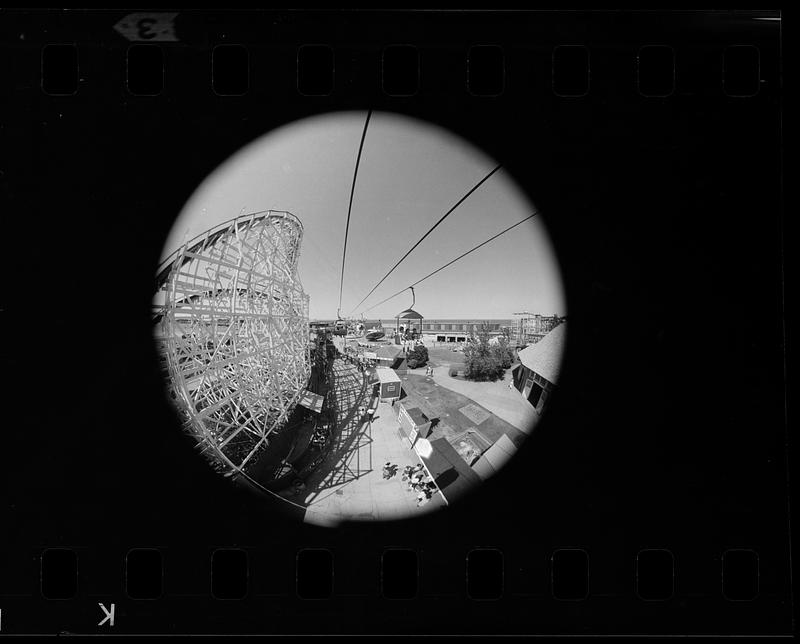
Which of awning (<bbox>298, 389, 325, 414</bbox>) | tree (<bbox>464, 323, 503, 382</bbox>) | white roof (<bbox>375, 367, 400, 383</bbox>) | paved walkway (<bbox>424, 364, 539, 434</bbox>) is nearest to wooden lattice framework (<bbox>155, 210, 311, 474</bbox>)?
awning (<bbox>298, 389, 325, 414</bbox>)

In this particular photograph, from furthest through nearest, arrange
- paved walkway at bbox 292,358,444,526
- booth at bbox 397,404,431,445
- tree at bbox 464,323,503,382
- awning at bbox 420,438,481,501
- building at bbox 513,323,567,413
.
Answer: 1. tree at bbox 464,323,503,382
2. building at bbox 513,323,567,413
3. booth at bbox 397,404,431,445
4. awning at bbox 420,438,481,501
5. paved walkway at bbox 292,358,444,526

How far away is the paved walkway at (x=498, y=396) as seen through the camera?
5500 mm

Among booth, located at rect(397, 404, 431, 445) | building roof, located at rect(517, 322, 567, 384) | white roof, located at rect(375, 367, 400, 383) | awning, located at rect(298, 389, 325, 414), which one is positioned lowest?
booth, located at rect(397, 404, 431, 445)

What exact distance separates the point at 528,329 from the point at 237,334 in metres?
6.40

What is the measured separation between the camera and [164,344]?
2.88 m

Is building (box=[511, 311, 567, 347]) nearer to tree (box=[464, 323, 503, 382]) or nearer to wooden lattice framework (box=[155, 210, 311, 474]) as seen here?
tree (box=[464, 323, 503, 382])

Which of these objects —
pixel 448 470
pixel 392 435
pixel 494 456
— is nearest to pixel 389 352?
pixel 392 435

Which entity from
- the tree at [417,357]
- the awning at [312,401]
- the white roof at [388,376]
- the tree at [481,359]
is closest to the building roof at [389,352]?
the tree at [417,357]

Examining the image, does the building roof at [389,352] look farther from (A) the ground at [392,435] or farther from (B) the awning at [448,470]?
(B) the awning at [448,470]

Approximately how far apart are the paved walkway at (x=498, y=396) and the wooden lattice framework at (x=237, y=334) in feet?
14.0

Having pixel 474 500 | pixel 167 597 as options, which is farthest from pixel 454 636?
pixel 167 597

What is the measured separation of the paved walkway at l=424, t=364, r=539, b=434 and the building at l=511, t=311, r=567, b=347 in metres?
1.24

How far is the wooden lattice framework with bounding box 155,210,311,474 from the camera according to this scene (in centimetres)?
287

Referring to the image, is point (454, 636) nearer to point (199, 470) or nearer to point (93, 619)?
point (199, 470)
